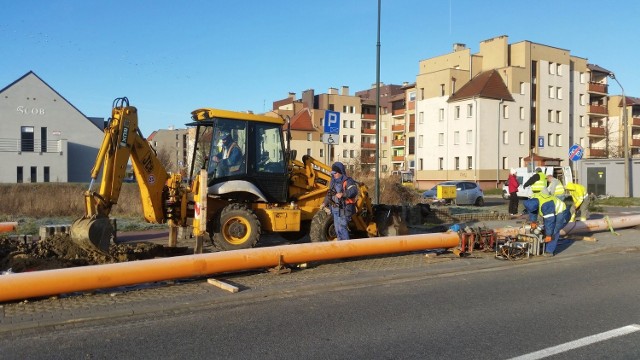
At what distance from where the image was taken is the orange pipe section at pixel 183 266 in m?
6.74

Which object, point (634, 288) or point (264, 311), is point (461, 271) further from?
point (264, 311)

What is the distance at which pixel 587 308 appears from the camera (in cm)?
723

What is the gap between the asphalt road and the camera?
5391 mm

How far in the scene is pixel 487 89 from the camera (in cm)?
5878

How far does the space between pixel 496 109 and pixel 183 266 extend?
56083mm

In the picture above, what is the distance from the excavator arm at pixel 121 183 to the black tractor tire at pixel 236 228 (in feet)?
2.86

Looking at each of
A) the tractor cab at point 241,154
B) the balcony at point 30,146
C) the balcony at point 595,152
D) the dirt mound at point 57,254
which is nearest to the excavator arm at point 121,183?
the dirt mound at point 57,254

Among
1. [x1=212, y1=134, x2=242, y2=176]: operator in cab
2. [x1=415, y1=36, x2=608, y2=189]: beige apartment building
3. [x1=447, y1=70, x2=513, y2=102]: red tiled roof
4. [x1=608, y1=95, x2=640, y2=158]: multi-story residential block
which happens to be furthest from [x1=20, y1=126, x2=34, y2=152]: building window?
[x1=608, y1=95, x2=640, y2=158]: multi-story residential block

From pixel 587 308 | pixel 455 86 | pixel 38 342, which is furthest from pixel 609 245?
pixel 455 86

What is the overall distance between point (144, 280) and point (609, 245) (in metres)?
10.6

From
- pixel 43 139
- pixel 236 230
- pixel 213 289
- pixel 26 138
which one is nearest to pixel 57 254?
pixel 236 230

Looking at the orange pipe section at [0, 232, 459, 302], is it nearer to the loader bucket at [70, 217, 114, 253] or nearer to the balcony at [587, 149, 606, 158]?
the loader bucket at [70, 217, 114, 253]

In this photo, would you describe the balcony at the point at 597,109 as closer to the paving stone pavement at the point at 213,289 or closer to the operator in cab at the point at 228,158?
the paving stone pavement at the point at 213,289

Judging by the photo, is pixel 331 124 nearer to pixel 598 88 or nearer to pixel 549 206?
pixel 549 206
